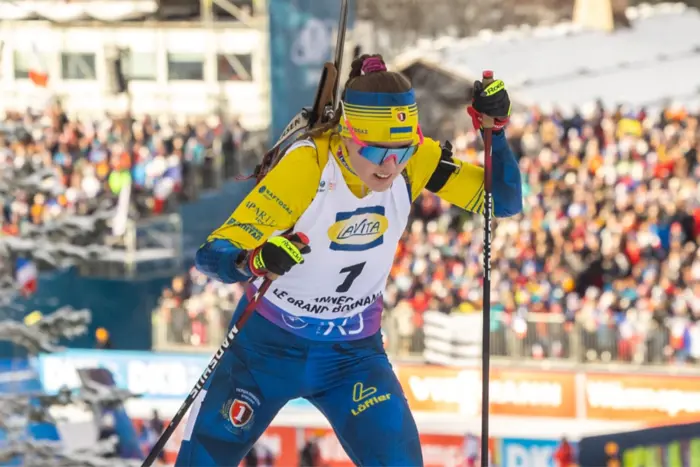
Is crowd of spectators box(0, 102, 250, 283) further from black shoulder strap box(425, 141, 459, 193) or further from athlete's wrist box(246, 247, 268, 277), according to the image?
athlete's wrist box(246, 247, 268, 277)

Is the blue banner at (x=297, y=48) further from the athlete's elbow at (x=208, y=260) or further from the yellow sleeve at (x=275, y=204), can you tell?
the athlete's elbow at (x=208, y=260)

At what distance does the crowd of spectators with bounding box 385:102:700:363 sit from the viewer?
13992 millimetres

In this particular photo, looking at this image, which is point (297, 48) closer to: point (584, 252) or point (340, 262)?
point (584, 252)

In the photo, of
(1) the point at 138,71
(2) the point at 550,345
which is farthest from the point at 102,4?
(2) the point at 550,345

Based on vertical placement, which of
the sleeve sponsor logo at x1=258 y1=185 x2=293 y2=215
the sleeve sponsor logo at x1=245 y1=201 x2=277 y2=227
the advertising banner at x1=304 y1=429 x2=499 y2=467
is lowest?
the advertising banner at x1=304 y1=429 x2=499 y2=467

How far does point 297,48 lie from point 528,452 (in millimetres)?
6911

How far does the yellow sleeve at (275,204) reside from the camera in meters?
5.07

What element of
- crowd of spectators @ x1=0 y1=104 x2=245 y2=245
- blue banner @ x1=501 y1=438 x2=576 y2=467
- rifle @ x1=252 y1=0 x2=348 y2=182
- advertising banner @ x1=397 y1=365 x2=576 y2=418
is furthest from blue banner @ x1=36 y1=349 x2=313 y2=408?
rifle @ x1=252 y1=0 x2=348 y2=182

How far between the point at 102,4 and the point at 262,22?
13.2ft

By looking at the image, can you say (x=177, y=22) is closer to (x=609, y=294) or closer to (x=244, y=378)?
(x=609, y=294)

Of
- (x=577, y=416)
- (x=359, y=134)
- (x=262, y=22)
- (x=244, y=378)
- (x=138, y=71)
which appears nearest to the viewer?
(x=359, y=134)

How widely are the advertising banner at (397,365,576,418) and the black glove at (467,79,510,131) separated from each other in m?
9.27

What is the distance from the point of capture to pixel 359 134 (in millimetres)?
5055

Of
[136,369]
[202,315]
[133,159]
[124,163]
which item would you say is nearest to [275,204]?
[202,315]
